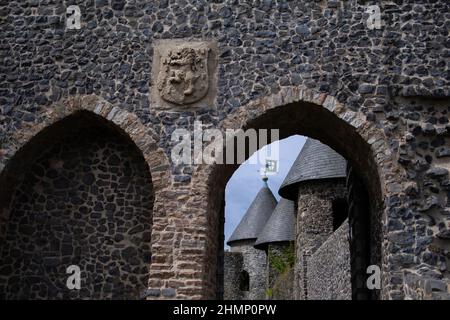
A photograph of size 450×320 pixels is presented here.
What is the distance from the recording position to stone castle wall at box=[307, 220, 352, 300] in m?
12.8

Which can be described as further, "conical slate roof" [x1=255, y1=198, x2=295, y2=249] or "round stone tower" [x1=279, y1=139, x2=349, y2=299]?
"conical slate roof" [x1=255, y1=198, x2=295, y2=249]

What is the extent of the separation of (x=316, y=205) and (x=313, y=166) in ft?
4.16

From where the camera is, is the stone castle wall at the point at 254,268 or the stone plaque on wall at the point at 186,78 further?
the stone castle wall at the point at 254,268

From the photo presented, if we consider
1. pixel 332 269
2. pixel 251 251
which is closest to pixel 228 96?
pixel 332 269

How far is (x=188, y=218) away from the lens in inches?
305

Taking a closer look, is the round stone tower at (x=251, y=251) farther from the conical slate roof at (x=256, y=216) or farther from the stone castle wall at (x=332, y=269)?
the stone castle wall at (x=332, y=269)

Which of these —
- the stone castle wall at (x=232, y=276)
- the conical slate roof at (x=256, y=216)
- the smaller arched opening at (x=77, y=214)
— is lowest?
the stone castle wall at (x=232, y=276)

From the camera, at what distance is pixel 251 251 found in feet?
91.0

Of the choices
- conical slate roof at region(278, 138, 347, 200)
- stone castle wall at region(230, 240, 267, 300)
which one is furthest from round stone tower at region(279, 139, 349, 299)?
stone castle wall at region(230, 240, 267, 300)

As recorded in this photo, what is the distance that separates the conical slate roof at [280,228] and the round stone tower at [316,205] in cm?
406

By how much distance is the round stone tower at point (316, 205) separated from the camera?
17.4 meters

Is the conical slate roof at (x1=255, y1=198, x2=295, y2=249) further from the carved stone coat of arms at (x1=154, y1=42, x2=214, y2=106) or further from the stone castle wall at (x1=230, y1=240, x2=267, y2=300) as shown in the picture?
the carved stone coat of arms at (x1=154, y1=42, x2=214, y2=106)

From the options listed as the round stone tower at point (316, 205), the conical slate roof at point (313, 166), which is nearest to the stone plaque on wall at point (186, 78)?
the conical slate roof at point (313, 166)

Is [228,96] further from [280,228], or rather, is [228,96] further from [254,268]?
[254,268]
